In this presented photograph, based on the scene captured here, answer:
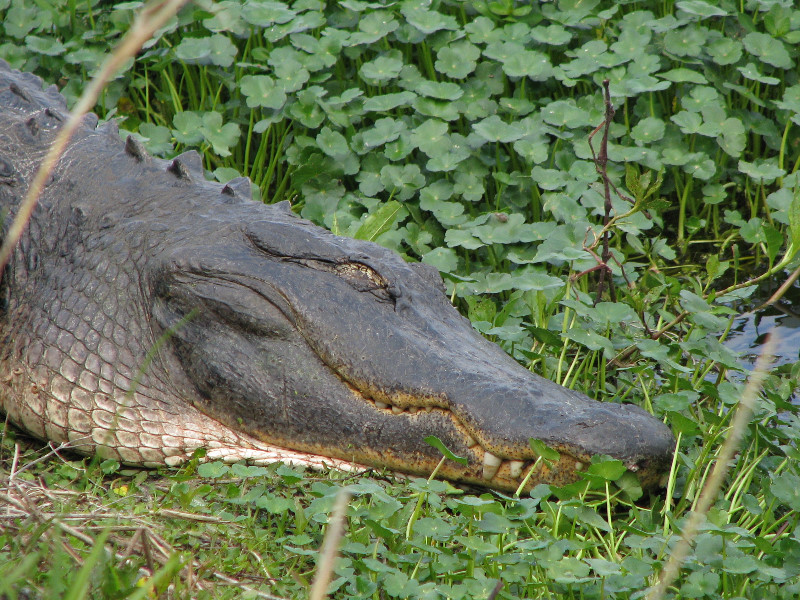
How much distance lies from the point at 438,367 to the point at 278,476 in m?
0.65

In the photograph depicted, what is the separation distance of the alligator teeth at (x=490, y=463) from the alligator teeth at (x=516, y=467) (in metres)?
0.03

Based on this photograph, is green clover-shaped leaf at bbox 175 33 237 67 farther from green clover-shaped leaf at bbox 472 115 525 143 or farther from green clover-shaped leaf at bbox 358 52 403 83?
green clover-shaped leaf at bbox 472 115 525 143

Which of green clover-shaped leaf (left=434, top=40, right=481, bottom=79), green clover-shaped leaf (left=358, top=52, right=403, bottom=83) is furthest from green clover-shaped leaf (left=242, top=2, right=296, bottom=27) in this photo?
green clover-shaped leaf (left=434, top=40, right=481, bottom=79)

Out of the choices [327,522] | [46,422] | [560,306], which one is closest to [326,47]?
[560,306]

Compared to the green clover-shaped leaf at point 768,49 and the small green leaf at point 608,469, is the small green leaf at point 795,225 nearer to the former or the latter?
the small green leaf at point 608,469

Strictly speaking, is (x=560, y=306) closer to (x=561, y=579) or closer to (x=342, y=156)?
(x=342, y=156)

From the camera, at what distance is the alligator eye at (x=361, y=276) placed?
312 cm

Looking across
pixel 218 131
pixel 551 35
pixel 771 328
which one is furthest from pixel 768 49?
pixel 218 131

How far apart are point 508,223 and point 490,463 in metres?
1.81

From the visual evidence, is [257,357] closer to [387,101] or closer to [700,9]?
[387,101]

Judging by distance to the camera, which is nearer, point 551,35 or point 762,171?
point 762,171

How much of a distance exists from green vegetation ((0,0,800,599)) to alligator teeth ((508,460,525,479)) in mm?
109

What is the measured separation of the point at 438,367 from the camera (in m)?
2.89

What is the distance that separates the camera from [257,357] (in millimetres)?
3047
